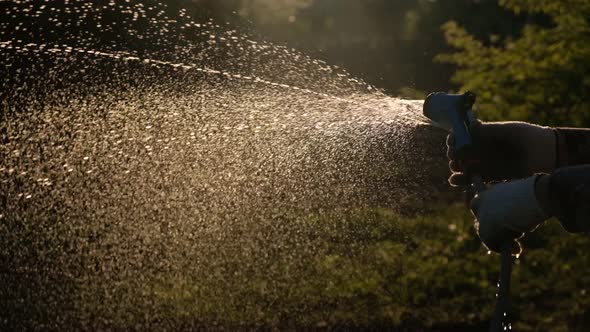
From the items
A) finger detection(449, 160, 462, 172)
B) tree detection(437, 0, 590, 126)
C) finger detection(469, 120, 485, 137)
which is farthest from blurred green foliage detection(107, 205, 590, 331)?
finger detection(469, 120, 485, 137)

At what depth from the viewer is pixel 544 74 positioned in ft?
18.8

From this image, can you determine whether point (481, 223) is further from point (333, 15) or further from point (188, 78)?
point (333, 15)

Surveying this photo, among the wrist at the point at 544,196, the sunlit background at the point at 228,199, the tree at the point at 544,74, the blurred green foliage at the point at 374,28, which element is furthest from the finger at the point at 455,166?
the blurred green foliage at the point at 374,28

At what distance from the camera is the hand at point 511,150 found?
104 inches

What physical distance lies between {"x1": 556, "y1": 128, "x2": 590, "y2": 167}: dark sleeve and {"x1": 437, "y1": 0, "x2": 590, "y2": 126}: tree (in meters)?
2.98

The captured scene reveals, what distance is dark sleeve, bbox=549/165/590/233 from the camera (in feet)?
7.21

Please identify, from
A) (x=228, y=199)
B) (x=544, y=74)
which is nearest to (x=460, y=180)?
(x=544, y=74)

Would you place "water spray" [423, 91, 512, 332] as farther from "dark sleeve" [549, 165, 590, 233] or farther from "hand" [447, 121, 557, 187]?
"dark sleeve" [549, 165, 590, 233]

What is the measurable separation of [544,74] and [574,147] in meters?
3.10

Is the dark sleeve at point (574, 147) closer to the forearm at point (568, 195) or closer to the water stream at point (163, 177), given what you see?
the forearm at point (568, 195)

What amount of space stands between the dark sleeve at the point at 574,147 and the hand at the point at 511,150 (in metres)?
0.05

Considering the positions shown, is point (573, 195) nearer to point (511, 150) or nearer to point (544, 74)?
point (511, 150)

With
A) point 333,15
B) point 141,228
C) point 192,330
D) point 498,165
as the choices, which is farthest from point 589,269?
point 333,15

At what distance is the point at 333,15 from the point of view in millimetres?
15203
